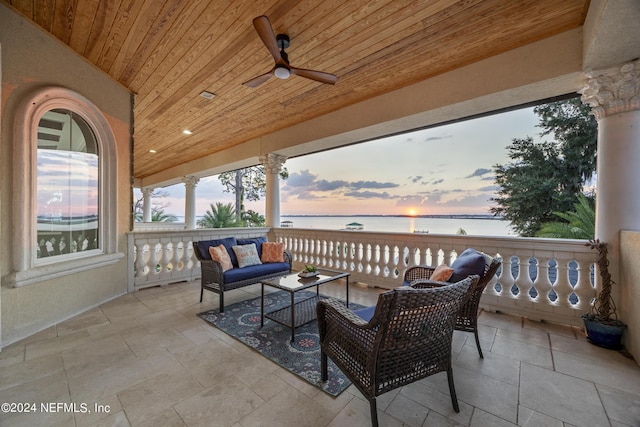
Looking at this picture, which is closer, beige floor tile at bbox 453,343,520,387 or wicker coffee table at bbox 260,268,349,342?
beige floor tile at bbox 453,343,520,387

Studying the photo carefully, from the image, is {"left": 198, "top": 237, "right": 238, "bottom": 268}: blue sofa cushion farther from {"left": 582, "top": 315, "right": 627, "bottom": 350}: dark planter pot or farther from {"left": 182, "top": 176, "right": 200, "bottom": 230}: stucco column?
{"left": 182, "top": 176, "right": 200, "bottom": 230}: stucco column

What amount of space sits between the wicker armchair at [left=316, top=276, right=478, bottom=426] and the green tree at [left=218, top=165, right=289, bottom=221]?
32.8 feet

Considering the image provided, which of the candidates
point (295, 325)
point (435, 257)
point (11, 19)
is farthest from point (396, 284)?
point (11, 19)

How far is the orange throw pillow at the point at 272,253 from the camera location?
159 inches

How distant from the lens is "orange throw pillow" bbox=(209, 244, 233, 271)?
350 cm

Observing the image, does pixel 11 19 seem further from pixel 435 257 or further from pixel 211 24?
pixel 435 257

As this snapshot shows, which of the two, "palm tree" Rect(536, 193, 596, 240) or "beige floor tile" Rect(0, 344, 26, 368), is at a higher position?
"palm tree" Rect(536, 193, 596, 240)

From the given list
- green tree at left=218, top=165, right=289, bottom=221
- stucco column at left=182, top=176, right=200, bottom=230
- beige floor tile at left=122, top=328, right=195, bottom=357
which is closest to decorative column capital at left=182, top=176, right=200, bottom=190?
stucco column at left=182, top=176, right=200, bottom=230

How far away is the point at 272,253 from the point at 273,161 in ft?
8.16

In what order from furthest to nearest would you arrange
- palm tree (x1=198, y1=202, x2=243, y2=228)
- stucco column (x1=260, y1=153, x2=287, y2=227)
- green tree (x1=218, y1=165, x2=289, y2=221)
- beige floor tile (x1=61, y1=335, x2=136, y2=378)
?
green tree (x1=218, y1=165, x2=289, y2=221) → palm tree (x1=198, y1=202, x2=243, y2=228) → stucco column (x1=260, y1=153, x2=287, y2=227) → beige floor tile (x1=61, y1=335, x2=136, y2=378)

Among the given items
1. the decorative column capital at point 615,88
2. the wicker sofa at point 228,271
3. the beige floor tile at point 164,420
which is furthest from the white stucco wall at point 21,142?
the decorative column capital at point 615,88

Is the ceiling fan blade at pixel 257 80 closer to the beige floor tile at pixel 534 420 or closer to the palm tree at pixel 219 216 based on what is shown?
the beige floor tile at pixel 534 420

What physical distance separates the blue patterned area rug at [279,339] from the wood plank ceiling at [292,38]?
3.08 meters

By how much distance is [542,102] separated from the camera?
319 centimetres
